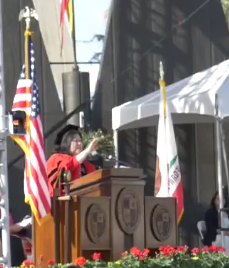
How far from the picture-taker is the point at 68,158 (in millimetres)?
8438

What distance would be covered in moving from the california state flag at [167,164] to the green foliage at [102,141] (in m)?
2.07

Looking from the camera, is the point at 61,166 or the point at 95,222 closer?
the point at 95,222

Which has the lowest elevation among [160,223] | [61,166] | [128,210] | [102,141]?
[160,223]

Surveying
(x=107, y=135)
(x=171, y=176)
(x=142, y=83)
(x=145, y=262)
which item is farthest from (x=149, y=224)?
(x=142, y=83)

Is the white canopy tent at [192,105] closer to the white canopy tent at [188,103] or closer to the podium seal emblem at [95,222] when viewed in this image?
the white canopy tent at [188,103]

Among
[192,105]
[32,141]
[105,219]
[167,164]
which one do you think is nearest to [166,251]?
[105,219]

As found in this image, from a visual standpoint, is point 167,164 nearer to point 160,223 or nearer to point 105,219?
point 160,223

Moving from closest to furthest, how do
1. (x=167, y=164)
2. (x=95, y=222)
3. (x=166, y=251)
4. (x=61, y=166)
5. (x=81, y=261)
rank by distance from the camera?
(x=81, y=261), (x=95, y=222), (x=166, y=251), (x=61, y=166), (x=167, y=164)

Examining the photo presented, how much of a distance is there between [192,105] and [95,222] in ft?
15.5

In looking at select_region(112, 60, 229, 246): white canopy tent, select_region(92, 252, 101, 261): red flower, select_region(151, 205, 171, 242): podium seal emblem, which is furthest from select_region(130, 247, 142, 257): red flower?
select_region(112, 60, 229, 246): white canopy tent

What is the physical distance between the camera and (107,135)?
13.9 m

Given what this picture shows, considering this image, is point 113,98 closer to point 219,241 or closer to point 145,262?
point 219,241

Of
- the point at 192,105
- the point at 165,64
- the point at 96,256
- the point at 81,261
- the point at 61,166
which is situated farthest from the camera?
the point at 165,64

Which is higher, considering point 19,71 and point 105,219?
point 19,71
